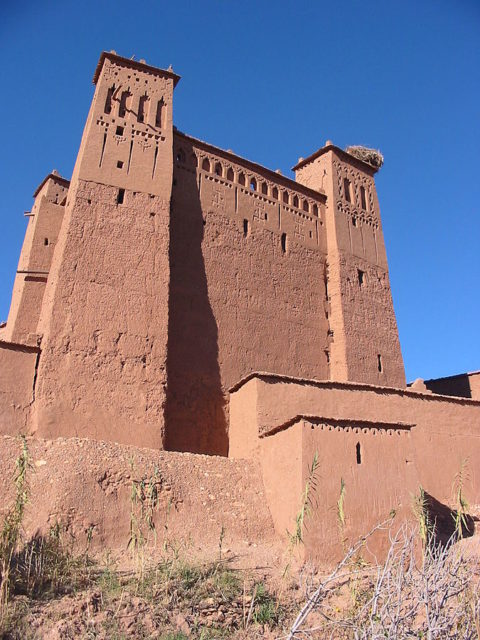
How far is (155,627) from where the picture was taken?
629 centimetres

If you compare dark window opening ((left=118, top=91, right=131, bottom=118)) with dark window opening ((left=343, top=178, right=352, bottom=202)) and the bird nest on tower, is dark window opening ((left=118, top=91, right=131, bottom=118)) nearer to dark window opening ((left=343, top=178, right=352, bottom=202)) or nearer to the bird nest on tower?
dark window opening ((left=343, top=178, right=352, bottom=202))

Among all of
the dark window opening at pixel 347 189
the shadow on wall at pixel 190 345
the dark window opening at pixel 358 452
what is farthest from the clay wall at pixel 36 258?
the dark window opening at pixel 347 189

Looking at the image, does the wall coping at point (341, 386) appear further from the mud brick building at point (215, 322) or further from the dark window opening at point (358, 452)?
the dark window opening at point (358, 452)

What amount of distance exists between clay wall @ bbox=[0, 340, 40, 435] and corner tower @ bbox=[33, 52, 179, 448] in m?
0.21

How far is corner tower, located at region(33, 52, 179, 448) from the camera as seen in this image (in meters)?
11.0

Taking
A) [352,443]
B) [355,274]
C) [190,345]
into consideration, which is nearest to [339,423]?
[352,443]

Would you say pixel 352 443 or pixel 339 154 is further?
pixel 339 154

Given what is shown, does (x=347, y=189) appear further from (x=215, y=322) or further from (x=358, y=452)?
(x=358, y=452)

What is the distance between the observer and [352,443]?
1014 centimetres

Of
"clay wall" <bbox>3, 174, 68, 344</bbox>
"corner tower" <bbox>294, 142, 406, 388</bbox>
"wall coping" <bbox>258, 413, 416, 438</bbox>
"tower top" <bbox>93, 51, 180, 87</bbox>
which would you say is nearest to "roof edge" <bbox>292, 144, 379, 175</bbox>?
"corner tower" <bbox>294, 142, 406, 388</bbox>

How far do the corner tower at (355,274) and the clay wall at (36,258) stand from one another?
8016 mm

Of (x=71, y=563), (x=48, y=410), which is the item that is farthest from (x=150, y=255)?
(x=71, y=563)

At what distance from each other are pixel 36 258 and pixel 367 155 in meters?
11.7

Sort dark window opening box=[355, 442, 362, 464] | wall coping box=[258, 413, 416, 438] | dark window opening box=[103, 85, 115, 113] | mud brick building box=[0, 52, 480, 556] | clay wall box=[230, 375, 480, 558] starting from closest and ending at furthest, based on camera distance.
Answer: clay wall box=[230, 375, 480, 558]
wall coping box=[258, 413, 416, 438]
dark window opening box=[355, 442, 362, 464]
mud brick building box=[0, 52, 480, 556]
dark window opening box=[103, 85, 115, 113]
